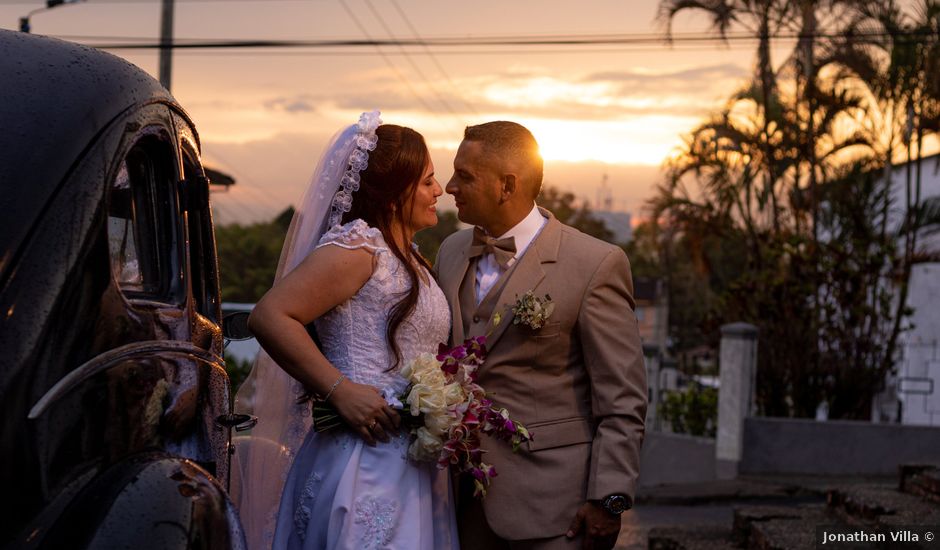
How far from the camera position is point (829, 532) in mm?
7625

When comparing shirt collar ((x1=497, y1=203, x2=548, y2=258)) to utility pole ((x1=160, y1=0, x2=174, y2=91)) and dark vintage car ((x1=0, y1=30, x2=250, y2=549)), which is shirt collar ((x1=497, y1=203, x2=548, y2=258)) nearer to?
dark vintage car ((x1=0, y1=30, x2=250, y2=549))

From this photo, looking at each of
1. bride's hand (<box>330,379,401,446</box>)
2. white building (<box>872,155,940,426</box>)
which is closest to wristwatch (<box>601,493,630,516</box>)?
bride's hand (<box>330,379,401,446</box>)

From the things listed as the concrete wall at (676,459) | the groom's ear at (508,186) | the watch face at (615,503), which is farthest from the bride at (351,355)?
the concrete wall at (676,459)


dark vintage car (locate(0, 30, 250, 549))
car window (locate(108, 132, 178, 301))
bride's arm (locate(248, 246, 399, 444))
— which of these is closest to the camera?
dark vintage car (locate(0, 30, 250, 549))

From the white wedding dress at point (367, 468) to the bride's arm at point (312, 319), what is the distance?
71mm

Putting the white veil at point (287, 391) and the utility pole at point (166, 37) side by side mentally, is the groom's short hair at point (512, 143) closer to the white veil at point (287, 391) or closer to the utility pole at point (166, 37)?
the white veil at point (287, 391)

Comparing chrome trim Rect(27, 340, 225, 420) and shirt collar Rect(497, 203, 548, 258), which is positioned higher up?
shirt collar Rect(497, 203, 548, 258)

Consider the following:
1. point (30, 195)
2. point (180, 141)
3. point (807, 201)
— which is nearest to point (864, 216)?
point (807, 201)

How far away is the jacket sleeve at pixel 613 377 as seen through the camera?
4141 mm

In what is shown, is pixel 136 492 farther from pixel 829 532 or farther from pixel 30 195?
pixel 829 532

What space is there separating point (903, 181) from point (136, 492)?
22767mm

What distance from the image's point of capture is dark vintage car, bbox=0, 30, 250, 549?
8.57ft

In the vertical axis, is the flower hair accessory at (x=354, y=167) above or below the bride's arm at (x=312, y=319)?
above

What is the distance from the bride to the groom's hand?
0.42 m
